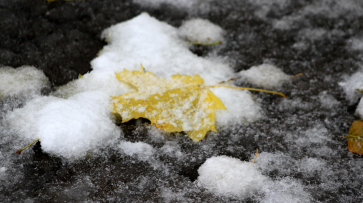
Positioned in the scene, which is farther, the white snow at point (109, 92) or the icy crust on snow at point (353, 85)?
the icy crust on snow at point (353, 85)

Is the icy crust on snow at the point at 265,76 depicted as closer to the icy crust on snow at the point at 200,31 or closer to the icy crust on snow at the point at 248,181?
the icy crust on snow at the point at 200,31

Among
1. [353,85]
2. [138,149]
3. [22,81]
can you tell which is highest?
[353,85]

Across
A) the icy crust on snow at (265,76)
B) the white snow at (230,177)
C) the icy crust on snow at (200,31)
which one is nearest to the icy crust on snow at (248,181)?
the white snow at (230,177)

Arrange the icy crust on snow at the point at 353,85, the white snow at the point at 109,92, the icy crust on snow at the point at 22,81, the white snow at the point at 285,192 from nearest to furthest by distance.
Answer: the white snow at the point at 285,192 → the white snow at the point at 109,92 → the icy crust on snow at the point at 22,81 → the icy crust on snow at the point at 353,85

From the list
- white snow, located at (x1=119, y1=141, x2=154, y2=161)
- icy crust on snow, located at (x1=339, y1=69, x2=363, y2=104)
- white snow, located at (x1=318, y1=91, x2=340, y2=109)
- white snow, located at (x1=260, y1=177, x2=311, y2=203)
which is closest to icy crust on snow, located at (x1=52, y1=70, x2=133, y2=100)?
white snow, located at (x1=119, y1=141, x2=154, y2=161)

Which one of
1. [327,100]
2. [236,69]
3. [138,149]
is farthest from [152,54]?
[327,100]

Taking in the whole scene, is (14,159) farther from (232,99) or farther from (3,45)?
(232,99)

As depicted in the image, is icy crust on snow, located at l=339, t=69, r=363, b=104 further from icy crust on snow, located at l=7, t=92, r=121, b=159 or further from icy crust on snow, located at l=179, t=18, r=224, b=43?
icy crust on snow, located at l=7, t=92, r=121, b=159

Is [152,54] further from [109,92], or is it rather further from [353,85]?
[353,85]
